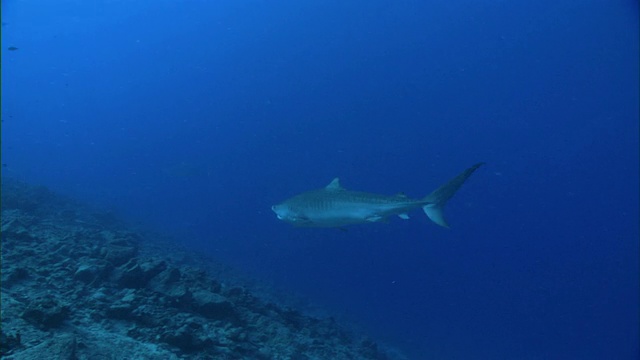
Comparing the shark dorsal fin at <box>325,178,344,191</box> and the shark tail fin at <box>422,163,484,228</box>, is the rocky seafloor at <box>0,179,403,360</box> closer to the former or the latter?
the shark dorsal fin at <box>325,178,344,191</box>

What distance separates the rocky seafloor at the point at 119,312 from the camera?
4.20 meters

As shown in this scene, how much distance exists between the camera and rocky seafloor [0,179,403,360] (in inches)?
165

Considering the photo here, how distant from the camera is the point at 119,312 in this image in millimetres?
5215

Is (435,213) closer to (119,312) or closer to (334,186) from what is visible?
(334,186)

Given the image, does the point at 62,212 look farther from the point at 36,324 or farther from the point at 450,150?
the point at 450,150

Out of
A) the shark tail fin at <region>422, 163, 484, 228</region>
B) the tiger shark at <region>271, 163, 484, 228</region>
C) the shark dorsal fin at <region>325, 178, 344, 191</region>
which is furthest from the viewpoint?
the shark dorsal fin at <region>325, 178, 344, 191</region>

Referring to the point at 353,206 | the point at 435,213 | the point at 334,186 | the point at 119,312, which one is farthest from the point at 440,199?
the point at 119,312

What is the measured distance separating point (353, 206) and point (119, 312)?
4.79 m

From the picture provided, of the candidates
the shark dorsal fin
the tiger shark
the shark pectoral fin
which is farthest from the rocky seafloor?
the shark pectoral fin

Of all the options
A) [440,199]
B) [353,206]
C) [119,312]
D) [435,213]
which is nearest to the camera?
[119,312]

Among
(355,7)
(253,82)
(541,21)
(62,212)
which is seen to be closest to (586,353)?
(541,21)

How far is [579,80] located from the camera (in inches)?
2923

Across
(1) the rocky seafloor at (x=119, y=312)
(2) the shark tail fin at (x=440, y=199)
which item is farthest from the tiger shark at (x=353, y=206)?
(1) the rocky seafloor at (x=119, y=312)

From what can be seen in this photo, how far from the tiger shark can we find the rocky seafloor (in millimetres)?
2194
